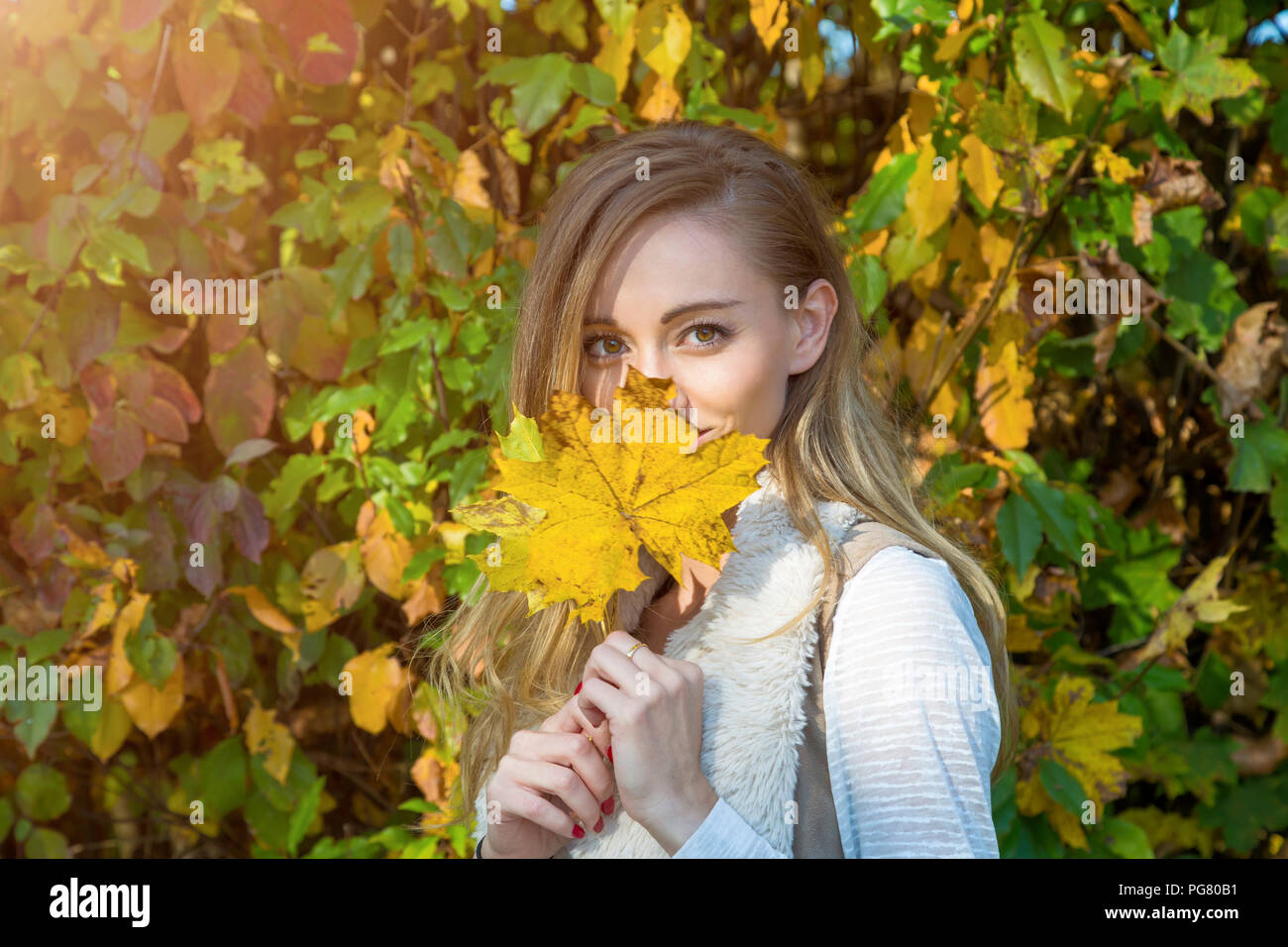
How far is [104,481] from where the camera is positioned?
163 cm

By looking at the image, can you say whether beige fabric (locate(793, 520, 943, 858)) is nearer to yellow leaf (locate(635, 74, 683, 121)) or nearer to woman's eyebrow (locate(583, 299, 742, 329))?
woman's eyebrow (locate(583, 299, 742, 329))

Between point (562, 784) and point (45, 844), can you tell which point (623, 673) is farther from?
point (45, 844)

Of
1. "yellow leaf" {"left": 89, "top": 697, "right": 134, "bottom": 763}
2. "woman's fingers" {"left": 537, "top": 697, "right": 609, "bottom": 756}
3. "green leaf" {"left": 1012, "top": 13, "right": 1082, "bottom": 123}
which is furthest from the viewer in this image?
"yellow leaf" {"left": 89, "top": 697, "right": 134, "bottom": 763}

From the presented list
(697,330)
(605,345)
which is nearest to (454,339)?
(605,345)

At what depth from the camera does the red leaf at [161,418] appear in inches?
64.7

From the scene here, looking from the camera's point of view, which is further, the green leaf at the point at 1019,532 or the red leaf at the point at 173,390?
the red leaf at the point at 173,390

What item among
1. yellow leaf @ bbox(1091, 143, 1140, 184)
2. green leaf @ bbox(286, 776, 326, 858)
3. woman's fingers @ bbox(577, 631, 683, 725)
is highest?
yellow leaf @ bbox(1091, 143, 1140, 184)

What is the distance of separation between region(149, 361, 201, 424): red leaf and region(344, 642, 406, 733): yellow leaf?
0.47 metres

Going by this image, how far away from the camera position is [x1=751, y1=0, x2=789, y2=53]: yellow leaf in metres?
1.57

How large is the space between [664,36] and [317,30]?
0.50 m

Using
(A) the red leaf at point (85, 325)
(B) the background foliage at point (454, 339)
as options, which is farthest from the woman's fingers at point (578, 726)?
(A) the red leaf at point (85, 325)

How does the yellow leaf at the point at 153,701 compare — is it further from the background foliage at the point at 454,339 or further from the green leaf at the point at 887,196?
the green leaf at the point at 887,196

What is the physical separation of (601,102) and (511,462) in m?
0.85

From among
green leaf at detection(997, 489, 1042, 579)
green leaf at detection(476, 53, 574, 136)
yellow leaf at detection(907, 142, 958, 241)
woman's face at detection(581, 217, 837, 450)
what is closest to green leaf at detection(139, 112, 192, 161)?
green leaf at detection(476, 53, 574, 136)
